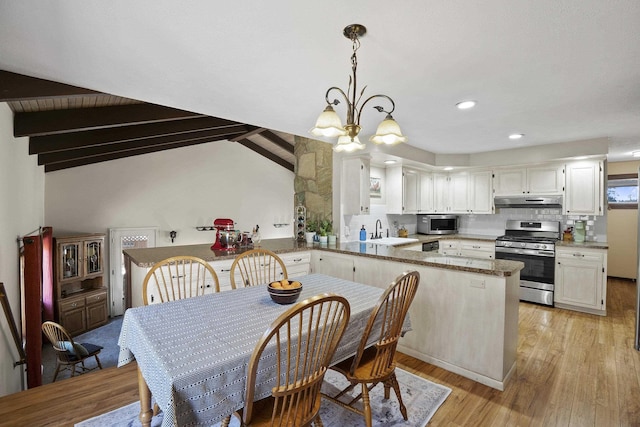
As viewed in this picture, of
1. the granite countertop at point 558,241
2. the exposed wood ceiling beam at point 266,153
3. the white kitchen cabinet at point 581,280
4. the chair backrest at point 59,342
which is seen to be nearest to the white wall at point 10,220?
the chair backrest at point 59,342

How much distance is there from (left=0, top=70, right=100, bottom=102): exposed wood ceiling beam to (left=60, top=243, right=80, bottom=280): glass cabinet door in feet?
15.3

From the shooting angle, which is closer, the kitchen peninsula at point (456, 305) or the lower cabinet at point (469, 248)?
the kitchen peninsula at point (456, 305)

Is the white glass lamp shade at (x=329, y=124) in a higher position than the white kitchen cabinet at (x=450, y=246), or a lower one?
higher

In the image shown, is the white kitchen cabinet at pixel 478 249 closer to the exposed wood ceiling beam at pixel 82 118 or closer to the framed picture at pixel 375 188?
the framed picture at pixel 375 188

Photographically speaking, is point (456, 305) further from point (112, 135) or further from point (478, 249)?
point (112, 135)

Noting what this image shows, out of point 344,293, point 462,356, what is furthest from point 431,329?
point 344,293

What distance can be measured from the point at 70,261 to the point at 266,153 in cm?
496

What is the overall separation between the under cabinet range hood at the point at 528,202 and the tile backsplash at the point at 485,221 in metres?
0.27

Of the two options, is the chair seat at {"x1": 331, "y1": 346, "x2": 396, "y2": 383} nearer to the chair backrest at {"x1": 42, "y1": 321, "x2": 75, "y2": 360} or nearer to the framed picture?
the framed picture

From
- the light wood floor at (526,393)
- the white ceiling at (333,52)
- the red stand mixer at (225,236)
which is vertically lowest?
the light wood floor at (526,393)

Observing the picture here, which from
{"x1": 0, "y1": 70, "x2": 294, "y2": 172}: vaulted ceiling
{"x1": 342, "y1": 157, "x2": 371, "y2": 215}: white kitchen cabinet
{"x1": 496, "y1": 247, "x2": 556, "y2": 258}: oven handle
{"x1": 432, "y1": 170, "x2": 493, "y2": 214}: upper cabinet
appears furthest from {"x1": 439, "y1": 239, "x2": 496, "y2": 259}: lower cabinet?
{"x1": 0, "y1": 70, "x2": 294, "y2": 172}: vaulted ceiling

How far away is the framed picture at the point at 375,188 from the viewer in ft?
14.7

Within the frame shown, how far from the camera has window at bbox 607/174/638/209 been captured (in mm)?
5777

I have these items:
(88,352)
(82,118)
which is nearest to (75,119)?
(82,118)
